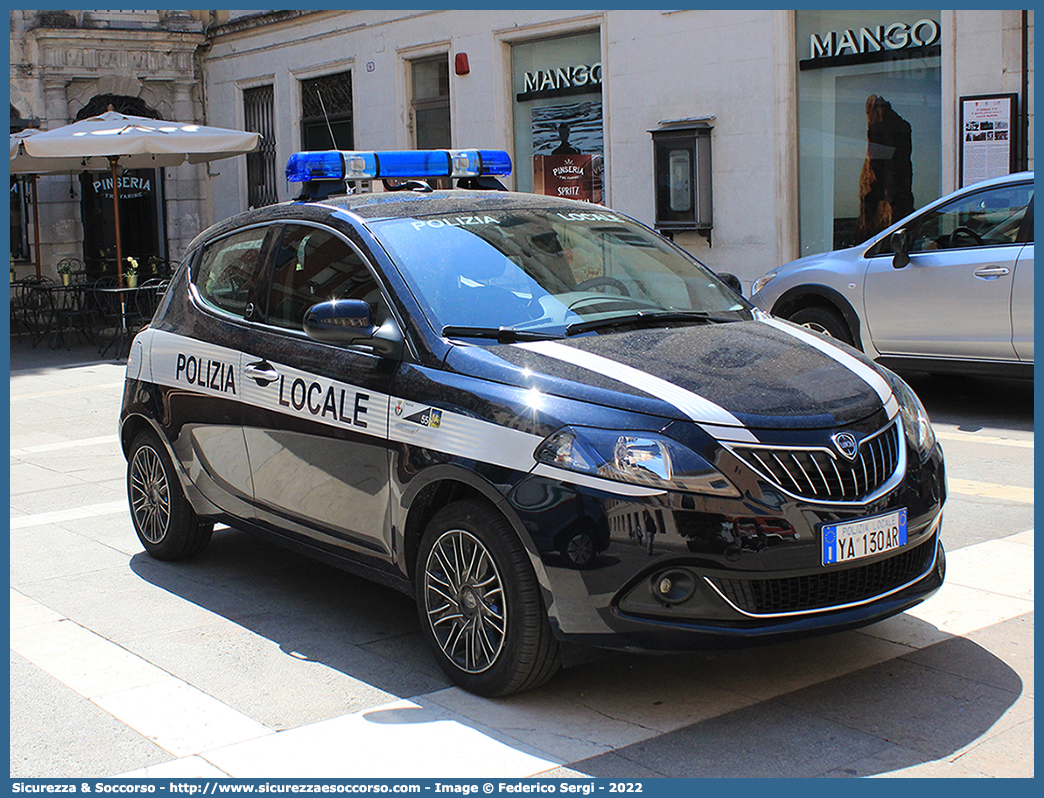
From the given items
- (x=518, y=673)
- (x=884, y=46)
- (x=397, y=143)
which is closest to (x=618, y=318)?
(x=518, y=673)

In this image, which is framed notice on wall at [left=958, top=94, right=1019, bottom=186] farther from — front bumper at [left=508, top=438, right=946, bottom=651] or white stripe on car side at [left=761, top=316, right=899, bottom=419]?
front bumper at [left=508, top=438, right=946, bottom=651]

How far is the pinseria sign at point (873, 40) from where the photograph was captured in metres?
13.9

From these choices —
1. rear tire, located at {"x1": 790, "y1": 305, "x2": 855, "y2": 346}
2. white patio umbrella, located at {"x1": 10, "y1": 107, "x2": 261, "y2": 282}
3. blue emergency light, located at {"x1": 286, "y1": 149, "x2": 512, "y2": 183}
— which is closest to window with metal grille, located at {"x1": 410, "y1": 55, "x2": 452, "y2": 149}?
white patio umbrella, located at {"x1": 10, "y1": 107, "x2": 261, "y2": 282}

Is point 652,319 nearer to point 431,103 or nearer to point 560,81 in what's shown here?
point 560,81

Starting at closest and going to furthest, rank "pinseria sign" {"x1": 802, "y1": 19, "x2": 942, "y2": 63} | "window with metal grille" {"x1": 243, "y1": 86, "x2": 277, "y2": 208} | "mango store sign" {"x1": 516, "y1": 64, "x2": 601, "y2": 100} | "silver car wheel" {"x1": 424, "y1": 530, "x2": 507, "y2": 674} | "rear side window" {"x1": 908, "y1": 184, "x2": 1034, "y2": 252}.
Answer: "silver car wheel" {"x1": 424, "y1": 530, "x2": 507, "y2": 674} → "rear side window" {"x1": 908, "y1": 184, "x2": 1034, "y2": 252} → "pinseria sign" {"x1": 802, "y1": 19, "x2": 942, "y2": 63} → "mango store sign" {"x1": 516, "y1": 64, "x2": 601, "y2": 100} → "window with metal grille" {"x1": 243, "y1": 86, "x2": 277, "y2": 208}

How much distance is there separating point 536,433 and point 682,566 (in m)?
0.61

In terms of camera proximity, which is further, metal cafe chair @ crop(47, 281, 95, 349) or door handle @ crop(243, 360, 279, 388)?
metal cafe chair @ crop(47, 281, 95, 349)

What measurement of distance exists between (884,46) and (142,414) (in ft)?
35.7

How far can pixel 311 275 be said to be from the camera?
5254 millimetres

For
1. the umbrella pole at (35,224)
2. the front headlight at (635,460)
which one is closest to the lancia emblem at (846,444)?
the front headlight at (635,460)

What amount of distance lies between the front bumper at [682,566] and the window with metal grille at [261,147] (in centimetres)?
2007

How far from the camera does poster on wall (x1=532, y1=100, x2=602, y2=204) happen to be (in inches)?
693

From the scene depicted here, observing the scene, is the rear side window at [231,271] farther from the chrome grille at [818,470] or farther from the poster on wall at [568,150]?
the poster on wall at [568,150]

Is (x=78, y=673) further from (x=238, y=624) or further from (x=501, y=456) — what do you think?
(x=501, y=456)
